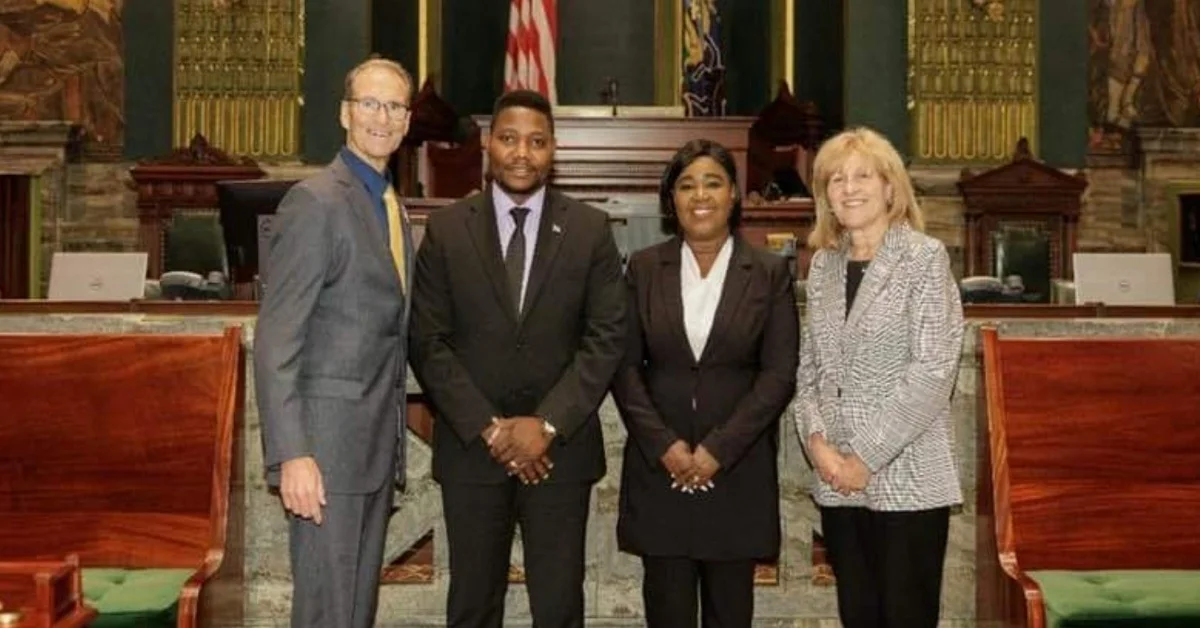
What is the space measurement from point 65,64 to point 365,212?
822 centimetres

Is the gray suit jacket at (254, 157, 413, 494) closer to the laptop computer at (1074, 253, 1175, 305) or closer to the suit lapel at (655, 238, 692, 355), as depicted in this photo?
the suit lapel at (655, 238, 692, 355)

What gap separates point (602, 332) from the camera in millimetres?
3662

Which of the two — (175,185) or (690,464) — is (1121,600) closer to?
(690,464)

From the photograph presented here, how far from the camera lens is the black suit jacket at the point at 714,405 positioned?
3.66m

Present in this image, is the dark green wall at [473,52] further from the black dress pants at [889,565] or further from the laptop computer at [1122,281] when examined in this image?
the black dress pants at [889,565]

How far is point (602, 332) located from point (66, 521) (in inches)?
62.5

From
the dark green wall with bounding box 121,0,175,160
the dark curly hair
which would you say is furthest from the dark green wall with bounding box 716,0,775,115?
the dark curly hair

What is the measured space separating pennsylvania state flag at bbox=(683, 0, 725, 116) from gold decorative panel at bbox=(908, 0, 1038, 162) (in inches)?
62.4

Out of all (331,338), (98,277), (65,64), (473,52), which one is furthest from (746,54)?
(331,338)

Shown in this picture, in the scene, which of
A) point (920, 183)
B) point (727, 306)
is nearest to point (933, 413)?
point (727, 306)

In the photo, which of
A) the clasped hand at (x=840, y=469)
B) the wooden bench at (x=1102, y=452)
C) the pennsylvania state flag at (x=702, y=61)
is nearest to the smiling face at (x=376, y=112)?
the clasped hand at (x=840, y=469)

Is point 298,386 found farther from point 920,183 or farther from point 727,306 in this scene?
point 920,183

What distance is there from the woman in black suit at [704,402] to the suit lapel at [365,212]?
694 mm

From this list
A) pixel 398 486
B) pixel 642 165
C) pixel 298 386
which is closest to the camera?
pixel 298 386
